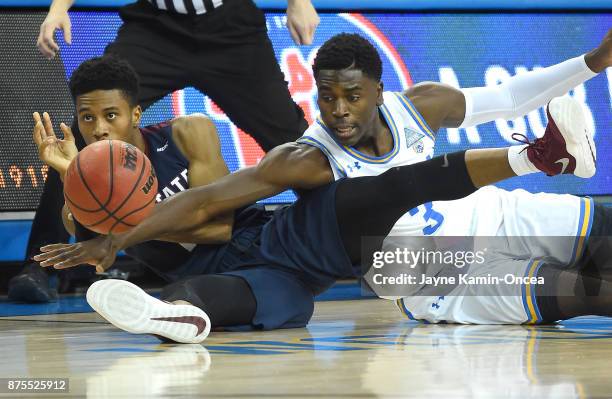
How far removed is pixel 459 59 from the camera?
6465 millimetres

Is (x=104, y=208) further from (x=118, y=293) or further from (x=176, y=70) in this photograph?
(x=176, y=70)

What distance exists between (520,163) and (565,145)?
0.15 metres

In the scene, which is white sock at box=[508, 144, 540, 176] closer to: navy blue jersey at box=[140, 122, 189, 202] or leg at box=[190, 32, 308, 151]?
navy blue jersey at box=[140, 122, 189, 202]

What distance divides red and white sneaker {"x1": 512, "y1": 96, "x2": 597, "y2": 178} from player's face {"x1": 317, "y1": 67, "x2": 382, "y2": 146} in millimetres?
796

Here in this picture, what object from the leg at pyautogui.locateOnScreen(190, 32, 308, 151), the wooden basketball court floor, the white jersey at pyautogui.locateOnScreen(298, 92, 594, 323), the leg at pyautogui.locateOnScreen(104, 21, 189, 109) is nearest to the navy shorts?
the wooden basketball court floor

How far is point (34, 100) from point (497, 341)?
371 cm

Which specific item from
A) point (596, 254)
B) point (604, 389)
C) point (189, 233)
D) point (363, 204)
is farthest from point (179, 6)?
point (604, 389)

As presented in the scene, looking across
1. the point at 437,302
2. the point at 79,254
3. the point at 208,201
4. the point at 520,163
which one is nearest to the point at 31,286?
the point at 208,201

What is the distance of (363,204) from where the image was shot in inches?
139

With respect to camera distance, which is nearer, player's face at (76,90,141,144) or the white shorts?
the white shorts

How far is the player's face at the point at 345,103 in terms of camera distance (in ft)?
12.4

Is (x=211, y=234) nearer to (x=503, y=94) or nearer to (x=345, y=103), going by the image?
(x=345, y=103)

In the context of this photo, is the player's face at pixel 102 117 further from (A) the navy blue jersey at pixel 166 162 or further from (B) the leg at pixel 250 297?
(B) the leg at pixel 250 297

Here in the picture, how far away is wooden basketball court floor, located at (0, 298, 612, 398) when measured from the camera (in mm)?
2182
